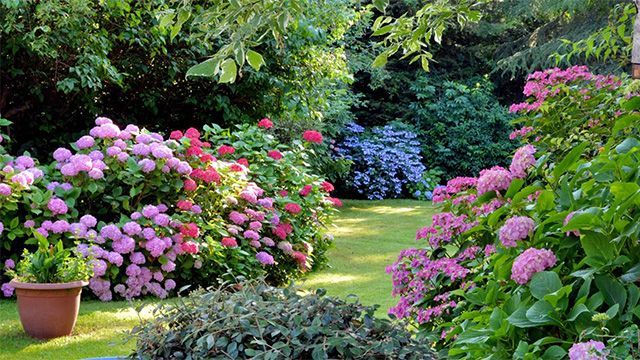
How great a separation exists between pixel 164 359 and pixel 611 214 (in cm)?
146

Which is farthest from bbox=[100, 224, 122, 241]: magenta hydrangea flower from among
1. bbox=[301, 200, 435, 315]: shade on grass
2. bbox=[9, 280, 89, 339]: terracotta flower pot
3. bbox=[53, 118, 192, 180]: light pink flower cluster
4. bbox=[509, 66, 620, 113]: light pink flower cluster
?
bbox=[509, 66, 620, 113]: light pink flower cluster

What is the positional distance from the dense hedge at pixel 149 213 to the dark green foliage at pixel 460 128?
32.3 ft

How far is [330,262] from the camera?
8289 mm

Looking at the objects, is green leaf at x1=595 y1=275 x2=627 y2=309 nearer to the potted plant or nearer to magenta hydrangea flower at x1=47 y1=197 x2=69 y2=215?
the potted plant

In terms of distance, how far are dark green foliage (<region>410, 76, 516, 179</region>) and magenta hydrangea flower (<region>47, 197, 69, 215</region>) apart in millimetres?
11563

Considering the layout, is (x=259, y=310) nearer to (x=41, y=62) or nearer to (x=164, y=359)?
(x=164, y=359)

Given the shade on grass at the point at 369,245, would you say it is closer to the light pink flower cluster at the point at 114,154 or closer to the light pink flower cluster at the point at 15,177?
the light pink flower cluster at the point at 114,154

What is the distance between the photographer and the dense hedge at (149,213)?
6.22m

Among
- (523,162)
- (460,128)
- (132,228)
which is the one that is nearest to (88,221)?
(132,228)

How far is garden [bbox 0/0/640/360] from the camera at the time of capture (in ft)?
6.61

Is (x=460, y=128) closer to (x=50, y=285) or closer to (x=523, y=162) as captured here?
(x=50, y=285)

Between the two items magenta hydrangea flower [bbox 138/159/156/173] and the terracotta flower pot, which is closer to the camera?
the terracotta flower pot

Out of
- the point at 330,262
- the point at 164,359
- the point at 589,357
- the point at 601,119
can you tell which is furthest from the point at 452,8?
the point at 330,262

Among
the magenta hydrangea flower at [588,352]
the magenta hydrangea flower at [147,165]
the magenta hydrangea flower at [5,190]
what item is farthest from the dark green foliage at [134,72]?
the magenta hydrangea flower at [588,352]
